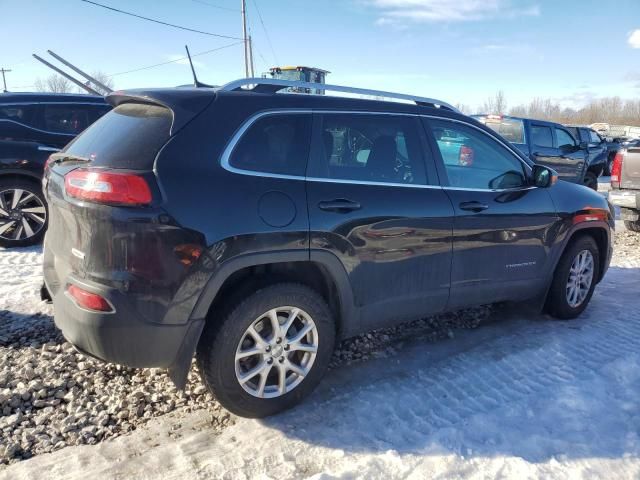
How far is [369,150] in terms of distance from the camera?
3314mm

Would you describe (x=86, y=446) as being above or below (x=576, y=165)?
below

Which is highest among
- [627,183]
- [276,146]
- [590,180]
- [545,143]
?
[545,143]

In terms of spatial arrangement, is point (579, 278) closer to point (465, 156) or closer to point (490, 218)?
point (490, 218)

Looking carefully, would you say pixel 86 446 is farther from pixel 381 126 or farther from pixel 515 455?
pixel 381 126

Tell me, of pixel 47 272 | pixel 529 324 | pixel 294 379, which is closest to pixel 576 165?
pixel 529 324

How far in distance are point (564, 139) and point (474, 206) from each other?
9.68m

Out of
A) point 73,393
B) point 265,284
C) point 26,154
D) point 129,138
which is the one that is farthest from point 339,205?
point 26,154

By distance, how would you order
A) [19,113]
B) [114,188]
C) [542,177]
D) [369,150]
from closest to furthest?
[114,188], [369,150], [542,177], [19,113]

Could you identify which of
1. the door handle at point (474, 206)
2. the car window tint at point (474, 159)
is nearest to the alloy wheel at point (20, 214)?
the car window tint at point (474, 159)

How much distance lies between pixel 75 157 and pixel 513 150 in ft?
10.6

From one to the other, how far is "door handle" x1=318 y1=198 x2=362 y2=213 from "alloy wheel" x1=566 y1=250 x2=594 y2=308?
2.52 metres

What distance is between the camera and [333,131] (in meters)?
3.16

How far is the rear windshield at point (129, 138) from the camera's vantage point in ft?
8.44

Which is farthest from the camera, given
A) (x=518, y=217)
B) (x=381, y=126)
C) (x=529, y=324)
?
(x=529, y=324)
